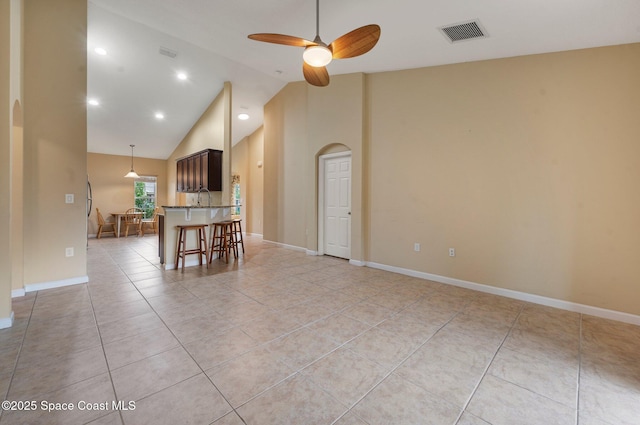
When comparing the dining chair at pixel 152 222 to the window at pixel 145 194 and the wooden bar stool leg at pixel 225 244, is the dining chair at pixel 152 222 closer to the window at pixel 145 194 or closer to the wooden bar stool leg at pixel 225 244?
the window at pixel 145 194

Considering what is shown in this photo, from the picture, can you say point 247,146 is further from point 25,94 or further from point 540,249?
point 540,249

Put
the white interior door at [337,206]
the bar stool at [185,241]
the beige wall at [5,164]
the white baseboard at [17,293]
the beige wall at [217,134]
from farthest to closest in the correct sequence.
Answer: the beige wall at [217,134] → the white interior door at [337,206] → the bar stool at [185,241] → the white baseboard at [17,293] → the beige wall at [5,164]

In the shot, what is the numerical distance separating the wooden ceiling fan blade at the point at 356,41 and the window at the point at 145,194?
9.49m

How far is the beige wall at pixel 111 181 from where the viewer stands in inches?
334

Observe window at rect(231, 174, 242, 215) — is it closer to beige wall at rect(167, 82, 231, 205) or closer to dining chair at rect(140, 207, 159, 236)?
beige wall at rect(167, 82, 231, 205)

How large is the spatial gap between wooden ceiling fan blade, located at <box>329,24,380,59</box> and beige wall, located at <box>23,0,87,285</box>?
11.6 ft

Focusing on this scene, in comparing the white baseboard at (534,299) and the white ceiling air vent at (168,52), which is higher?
the white ceiling air vent at (168,52)

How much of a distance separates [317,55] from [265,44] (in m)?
2.10

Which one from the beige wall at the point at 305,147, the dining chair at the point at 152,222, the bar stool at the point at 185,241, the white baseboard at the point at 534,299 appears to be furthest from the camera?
the dining chair at the point at 152,222

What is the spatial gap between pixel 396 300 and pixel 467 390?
4.85 ft

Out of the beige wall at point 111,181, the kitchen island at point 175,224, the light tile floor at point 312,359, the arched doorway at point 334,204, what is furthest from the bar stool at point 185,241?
the beige wall at point 111,181

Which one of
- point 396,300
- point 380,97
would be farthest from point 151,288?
point 380,97

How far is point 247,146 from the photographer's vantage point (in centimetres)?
853

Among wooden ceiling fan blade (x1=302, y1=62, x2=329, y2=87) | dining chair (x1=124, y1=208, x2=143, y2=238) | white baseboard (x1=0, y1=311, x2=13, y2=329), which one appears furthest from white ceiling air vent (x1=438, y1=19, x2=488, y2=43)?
dining chair (x1=124, y1=208, x2=143, y2=238)
